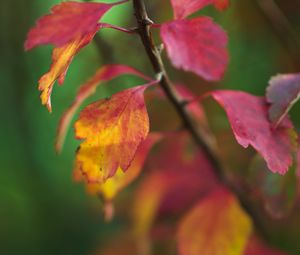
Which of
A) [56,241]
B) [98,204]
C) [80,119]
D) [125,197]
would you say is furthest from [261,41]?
[56,241]

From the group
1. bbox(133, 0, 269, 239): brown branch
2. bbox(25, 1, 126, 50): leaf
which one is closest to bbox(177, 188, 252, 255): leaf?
bbox(133, 0, 269, 239): brown branch

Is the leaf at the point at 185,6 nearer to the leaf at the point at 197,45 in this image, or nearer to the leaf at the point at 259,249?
the leaf at the point at 197,45

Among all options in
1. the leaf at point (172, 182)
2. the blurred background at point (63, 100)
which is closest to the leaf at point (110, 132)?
the leaf at point (172, 182)

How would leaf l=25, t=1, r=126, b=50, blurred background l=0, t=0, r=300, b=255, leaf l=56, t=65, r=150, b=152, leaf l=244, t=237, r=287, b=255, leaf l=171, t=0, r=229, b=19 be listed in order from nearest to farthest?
leaf l=25, t=1, r=126, b=50, leaf l=171, t=0, r=229, b=19, leaf l=56, t=65, r=150, b=152, leaf l=244, t=237, r=287, b=255, blurred background l=0, t=0, r=300, b=255

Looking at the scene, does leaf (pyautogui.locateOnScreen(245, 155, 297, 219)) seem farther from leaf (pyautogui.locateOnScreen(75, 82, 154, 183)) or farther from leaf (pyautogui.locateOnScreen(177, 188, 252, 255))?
leaf (pyautogui.locateOnScreen(75, 82, 154, 183))

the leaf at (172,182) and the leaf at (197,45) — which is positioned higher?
the leaf at (197,45)
